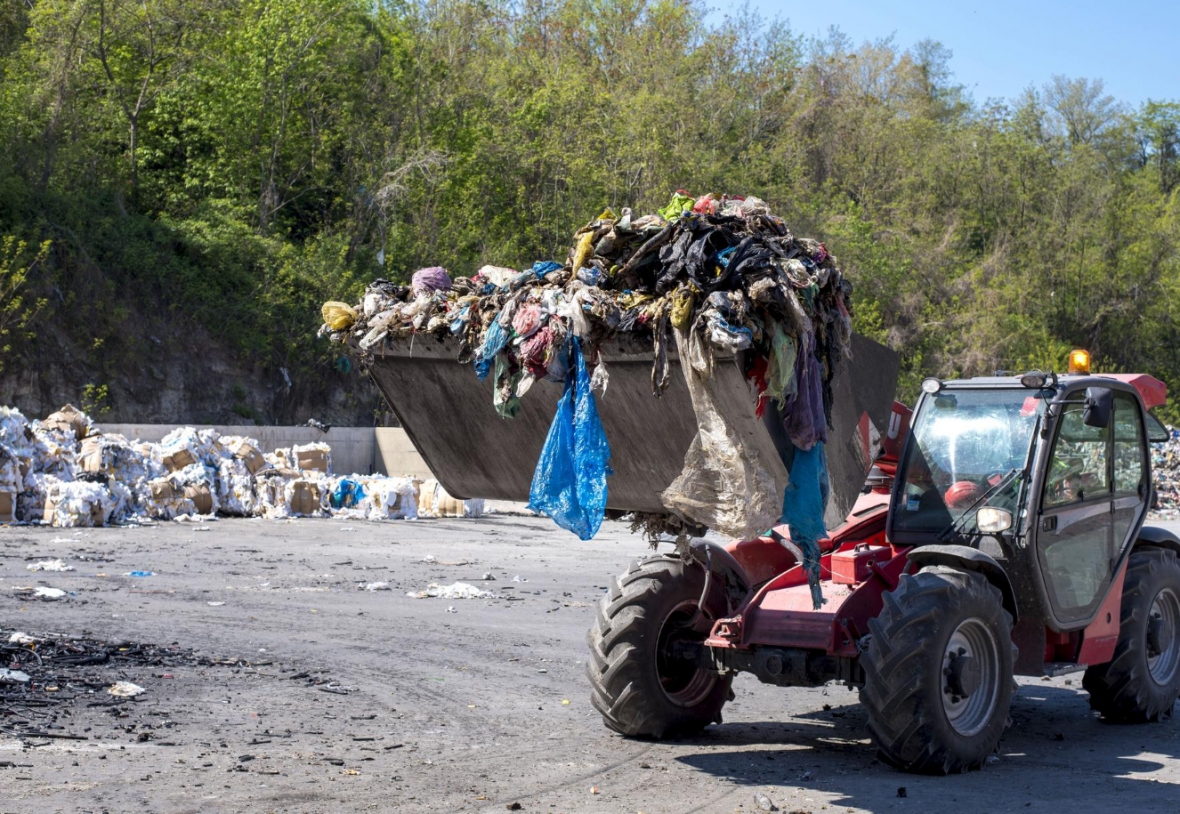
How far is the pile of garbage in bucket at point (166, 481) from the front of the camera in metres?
18.7

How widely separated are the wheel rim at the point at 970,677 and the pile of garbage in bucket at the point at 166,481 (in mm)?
15457

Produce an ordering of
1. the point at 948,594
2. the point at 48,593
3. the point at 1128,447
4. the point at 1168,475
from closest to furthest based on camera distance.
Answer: the point at 948,594
the point at 1128,447
the point at 48,593
the point at 1168,475

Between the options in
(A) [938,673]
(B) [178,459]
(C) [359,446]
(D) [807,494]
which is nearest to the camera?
(D) [807,494]

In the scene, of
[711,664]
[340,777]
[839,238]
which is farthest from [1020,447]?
[839,238]

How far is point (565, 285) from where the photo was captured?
564cm

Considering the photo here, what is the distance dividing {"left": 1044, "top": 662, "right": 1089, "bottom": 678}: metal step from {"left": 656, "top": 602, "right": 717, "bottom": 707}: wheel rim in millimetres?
1857

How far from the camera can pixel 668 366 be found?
5.33 meters

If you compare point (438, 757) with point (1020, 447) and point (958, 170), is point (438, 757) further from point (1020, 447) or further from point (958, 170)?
point (958, 170)

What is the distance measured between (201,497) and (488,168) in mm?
21689

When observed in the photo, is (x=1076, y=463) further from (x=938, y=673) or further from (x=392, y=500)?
(x=392, y=500)

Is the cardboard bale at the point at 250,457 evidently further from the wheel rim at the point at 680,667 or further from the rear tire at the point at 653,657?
the wheel rim at the point at 680,667

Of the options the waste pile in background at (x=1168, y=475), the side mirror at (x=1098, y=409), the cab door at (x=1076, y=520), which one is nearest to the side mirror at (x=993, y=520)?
the cab door at (x=1076, y=520)

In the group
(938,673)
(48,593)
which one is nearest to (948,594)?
(938,673)

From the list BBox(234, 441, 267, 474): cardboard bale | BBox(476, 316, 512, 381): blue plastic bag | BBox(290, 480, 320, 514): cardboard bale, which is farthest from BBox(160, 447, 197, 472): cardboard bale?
BBox(476, 316, 512, 381): blue plastic bag
